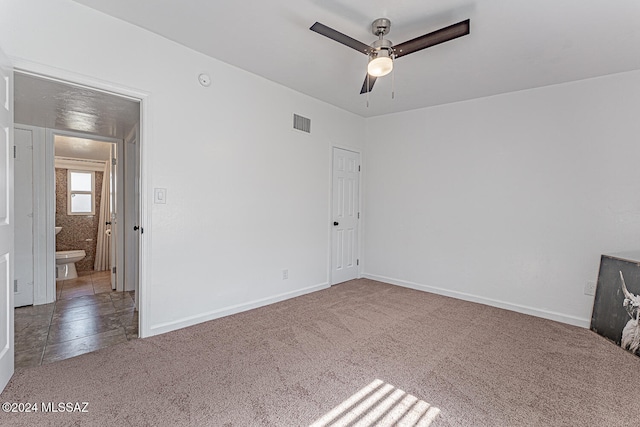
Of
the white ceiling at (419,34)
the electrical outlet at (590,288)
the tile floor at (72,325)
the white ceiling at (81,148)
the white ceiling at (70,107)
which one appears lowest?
the tile floor at (72,325)

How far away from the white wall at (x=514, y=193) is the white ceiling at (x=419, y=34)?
37 centimetres

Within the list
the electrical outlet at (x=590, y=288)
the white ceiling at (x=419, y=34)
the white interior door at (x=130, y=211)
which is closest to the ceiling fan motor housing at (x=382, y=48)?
the white ceiling at (x=419, y=34)

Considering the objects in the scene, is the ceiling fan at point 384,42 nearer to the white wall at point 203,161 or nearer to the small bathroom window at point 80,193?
the white wall at point 203,161

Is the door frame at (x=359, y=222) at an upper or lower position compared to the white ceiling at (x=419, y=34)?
lower

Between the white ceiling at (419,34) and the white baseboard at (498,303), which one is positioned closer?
the white ceiling at (419,34)

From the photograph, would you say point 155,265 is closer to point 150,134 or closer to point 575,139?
point 150,134

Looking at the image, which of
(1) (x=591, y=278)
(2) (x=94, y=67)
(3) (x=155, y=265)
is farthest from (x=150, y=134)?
(1) (x=591, y=278)

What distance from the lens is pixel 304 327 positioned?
2.88 meters

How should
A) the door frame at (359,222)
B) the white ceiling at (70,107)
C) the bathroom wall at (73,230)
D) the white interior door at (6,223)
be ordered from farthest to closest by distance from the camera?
1. the bathroom wall at (73,230)
2. the door frame at (359,222)
3. the white ceiling at (70,107)
4. the white interior door at (6,223)

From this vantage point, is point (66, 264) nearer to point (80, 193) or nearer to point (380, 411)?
point (80, 193)

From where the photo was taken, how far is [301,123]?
3797 millimetres

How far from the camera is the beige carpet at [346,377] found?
5.55 feet

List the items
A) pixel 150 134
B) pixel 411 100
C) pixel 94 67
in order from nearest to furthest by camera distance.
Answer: pixel 94 67 < pixel 150 134 < pixel 411 100

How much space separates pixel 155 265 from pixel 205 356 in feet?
2.94
